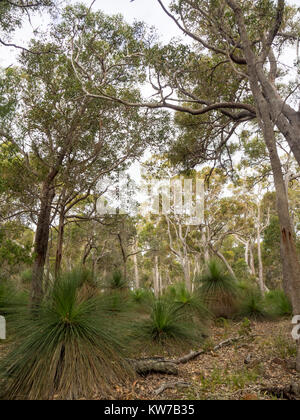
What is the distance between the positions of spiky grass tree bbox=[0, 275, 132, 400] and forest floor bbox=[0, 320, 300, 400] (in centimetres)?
22

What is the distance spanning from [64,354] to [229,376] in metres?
2.19

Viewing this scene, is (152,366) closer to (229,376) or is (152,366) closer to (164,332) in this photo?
(229,376)

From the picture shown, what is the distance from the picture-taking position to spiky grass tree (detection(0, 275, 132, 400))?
301 cm

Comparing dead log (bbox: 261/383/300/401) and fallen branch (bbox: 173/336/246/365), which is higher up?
fallen branch (bbox: 173/336/246/365)

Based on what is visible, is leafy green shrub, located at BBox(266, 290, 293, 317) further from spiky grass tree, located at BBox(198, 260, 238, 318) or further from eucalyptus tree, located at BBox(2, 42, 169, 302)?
eucalyptus tree, located at BBox(2, 42, 169, 302)

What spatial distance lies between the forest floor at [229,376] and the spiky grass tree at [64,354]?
0.71 ft

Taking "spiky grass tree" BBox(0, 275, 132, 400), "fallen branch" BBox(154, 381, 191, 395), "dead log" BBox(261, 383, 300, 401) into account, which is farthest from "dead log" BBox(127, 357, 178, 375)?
"dead log" BBox(261, 383, 300, 401)

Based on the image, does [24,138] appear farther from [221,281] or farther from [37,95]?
[221,281]

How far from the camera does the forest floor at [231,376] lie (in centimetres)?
327

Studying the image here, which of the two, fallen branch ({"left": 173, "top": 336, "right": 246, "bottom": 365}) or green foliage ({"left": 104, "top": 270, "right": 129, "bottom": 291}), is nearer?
fallen branch ({"left": 173, "top": 336, "right": 246, "bottom": 365})

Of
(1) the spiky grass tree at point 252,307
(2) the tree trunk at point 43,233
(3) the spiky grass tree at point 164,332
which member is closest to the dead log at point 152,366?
(3) the spiky grass tree at point 164,332

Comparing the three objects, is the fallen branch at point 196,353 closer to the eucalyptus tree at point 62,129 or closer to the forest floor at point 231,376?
the forest floor at point 231,376
